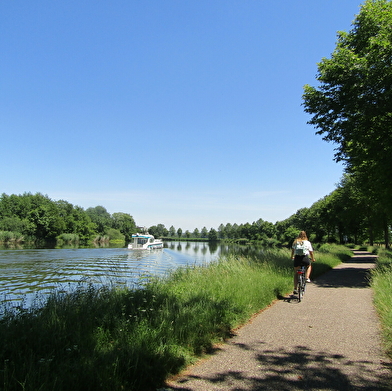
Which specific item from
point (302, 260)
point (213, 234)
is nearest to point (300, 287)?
point (302, 260)

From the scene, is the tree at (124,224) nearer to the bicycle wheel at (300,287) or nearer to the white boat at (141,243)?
the white boat at (141,243)

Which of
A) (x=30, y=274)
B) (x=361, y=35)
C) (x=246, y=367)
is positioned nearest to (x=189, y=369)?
(x=246, y=367)

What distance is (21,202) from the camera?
8925 cm

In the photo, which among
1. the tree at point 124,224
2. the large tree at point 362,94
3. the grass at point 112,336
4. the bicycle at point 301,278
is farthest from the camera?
the tree at point 124,224

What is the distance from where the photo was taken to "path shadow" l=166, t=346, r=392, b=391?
3.43 meters

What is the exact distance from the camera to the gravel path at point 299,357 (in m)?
3.52

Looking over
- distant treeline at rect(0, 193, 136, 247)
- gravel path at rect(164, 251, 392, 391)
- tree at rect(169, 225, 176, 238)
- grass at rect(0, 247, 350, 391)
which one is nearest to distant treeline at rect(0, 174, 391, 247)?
distant treeline at rect(0, 193, 136, 247)

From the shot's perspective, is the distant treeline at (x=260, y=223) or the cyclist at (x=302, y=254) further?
the distant treeline at (x=260, y=223)

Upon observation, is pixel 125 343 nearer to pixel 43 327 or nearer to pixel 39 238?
pixel 43 327

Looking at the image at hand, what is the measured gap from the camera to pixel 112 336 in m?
4.29

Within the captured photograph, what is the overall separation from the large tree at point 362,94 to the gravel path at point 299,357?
29.0 feet

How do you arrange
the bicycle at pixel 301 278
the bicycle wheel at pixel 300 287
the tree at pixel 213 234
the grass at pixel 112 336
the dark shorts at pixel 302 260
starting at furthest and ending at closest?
the tree at pixel 213 234 → the dark shorts at pixel 302 260 → the bicycle at pixel 301 278 → the bicycle wheel at pixel 300 287 → the grass at pixel 112 336

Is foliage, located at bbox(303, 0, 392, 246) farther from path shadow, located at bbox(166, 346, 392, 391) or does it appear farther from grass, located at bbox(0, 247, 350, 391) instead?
path shadow, located at bbox(166, 346, 392, 391)

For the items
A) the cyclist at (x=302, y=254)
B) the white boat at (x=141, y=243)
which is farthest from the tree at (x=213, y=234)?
the cyclist at (x=302, y=254)
